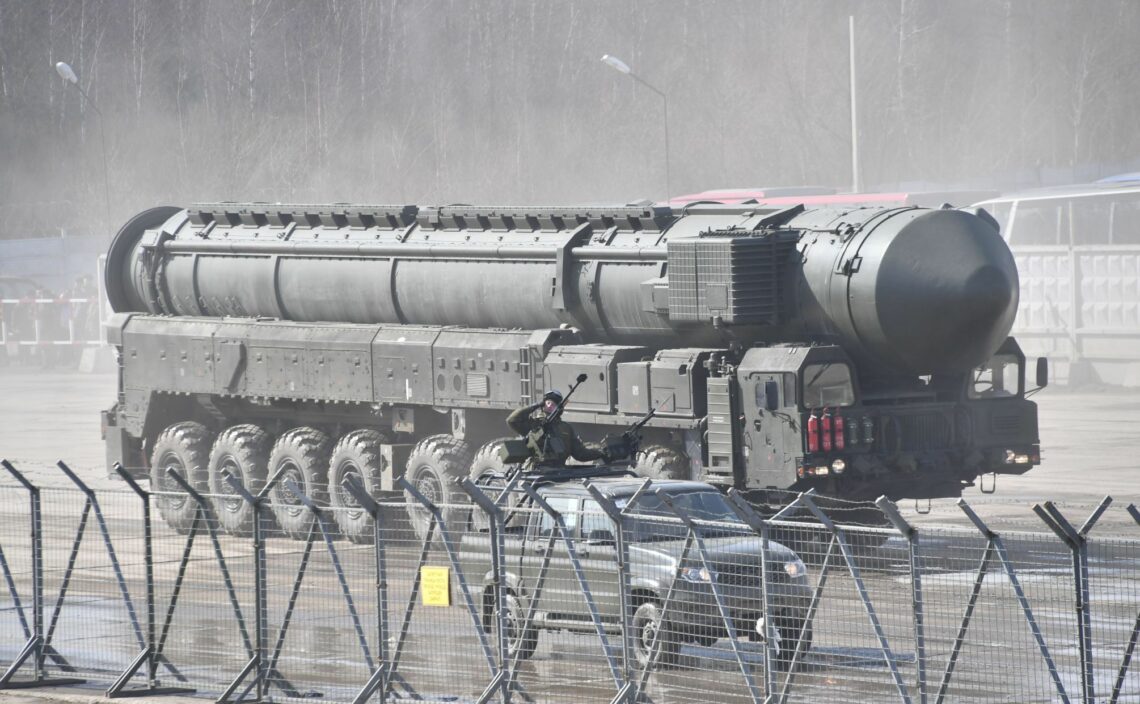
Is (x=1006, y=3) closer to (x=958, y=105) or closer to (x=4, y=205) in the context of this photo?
(x=958, y=105)

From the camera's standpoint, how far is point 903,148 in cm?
7619

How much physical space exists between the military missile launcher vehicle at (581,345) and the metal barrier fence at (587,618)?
6.10 ft

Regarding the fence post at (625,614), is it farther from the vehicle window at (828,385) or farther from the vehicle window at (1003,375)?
the vehicle window at (1003,375)

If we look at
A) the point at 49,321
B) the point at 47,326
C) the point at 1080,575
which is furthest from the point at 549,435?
the point at 49,321

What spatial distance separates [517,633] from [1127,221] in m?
33.3

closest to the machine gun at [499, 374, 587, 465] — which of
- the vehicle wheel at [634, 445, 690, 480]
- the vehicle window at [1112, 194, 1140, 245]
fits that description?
the vehicle wheel at [634, 445, 690, 480]

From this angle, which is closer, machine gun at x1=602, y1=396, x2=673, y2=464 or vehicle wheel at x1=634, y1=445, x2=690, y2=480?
machine gun at x1=602, y1=396, x2=673, y2=464

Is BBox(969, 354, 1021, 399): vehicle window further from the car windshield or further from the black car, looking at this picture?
the black car

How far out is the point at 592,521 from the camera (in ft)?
45.1

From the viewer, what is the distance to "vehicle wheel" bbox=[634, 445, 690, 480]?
61.3ft

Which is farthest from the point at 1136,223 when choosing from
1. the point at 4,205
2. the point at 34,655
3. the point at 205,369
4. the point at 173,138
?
the point at 4,205

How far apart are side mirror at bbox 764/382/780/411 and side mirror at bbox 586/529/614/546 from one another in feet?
15.1

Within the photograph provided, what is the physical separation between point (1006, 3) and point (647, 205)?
60.4m

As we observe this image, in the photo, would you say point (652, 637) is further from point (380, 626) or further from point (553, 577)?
point (380, 626)
